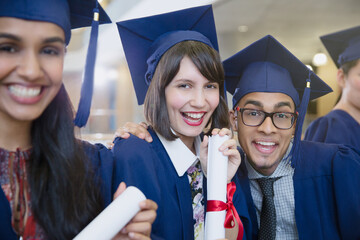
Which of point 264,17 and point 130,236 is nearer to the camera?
point 130,236

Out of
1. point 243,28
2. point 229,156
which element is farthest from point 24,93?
point 243,28

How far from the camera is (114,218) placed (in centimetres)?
90

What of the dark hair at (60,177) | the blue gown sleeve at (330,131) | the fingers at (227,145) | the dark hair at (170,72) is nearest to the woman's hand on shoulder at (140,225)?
the dark hair at (60,177)

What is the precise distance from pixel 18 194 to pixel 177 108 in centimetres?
72

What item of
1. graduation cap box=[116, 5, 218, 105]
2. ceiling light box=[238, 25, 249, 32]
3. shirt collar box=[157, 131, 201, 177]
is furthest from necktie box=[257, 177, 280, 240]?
ceiling light box=[238, 25, 249, 32]

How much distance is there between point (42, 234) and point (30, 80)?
18.1 inches

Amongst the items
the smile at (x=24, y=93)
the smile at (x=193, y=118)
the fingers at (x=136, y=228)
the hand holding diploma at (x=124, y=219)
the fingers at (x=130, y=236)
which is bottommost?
the fingers at (x=130, y=236)

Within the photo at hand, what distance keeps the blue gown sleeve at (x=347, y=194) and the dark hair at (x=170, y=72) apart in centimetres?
78

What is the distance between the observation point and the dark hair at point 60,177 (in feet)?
3.25

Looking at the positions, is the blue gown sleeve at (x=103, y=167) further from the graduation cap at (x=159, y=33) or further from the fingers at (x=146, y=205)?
the graduation cap at (x=159, y=33)

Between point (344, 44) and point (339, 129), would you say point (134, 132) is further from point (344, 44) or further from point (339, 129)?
point (344, 44)

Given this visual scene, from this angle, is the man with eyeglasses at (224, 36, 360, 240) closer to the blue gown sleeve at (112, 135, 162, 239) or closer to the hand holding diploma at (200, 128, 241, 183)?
the hand holding diploma at (200, 128, 241, 183)

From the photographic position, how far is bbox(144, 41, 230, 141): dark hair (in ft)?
4.66

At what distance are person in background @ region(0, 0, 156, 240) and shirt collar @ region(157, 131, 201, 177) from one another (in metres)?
0.41
